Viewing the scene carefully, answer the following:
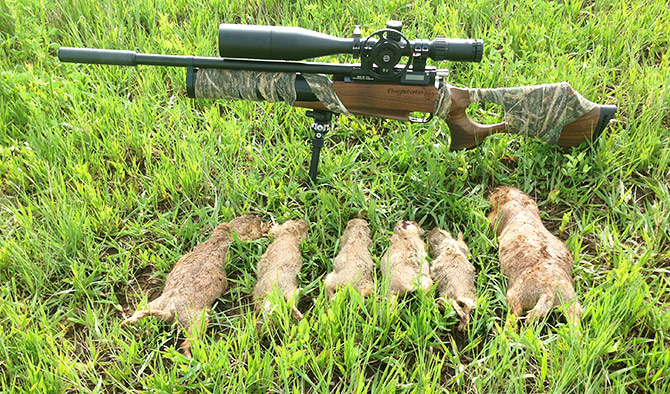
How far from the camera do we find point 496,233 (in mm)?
4516

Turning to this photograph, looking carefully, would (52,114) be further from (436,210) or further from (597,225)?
(597,225)

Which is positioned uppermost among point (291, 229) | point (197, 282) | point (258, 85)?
point (258, 85)

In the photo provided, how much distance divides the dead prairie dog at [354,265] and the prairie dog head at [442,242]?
0.47m

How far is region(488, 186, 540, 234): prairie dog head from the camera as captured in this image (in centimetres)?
444

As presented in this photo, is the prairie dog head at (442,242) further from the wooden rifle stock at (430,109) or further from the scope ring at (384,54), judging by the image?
the scope ring at (384,54)

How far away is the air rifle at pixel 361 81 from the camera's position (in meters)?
4.04

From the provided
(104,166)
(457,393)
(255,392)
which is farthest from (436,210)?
(104,166)

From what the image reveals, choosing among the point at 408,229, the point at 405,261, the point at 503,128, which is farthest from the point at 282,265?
the point at 503,128

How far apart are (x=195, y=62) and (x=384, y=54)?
1.35m

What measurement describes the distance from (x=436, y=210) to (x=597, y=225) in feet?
4.08

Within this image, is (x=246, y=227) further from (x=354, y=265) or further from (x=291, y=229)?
(x=354, y=265)

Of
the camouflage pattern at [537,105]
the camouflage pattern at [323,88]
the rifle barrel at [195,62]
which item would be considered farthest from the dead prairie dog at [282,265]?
the camouflage pattern at [537,105]

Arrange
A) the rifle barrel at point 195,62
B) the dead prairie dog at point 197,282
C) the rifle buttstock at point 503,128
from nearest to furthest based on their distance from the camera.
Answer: the dead prairie dog at point 197,282, the rifle barrel at point 195,62, the rifle buttstock at point 503,128

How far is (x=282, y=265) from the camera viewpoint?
4078 mm
